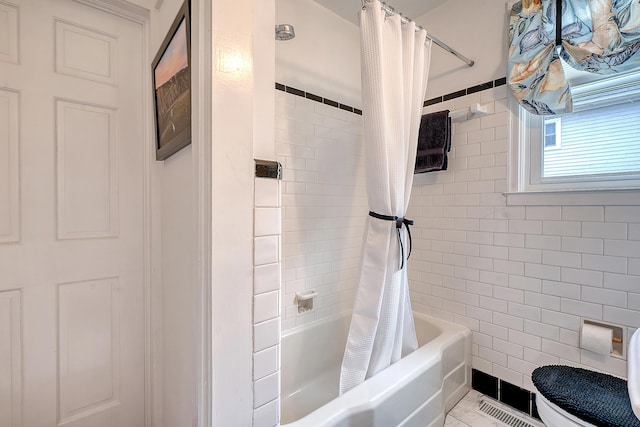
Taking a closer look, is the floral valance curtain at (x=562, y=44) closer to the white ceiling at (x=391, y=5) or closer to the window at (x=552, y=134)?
the window at (x=552, y=134)

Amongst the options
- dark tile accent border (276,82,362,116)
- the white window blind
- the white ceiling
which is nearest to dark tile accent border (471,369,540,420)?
the white window blind

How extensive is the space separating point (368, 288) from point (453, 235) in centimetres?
85

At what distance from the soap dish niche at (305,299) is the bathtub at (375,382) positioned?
122mm

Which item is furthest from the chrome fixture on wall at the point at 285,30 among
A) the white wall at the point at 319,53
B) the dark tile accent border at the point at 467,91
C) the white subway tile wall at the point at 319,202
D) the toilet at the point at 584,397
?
the toilet at the point at 584,397

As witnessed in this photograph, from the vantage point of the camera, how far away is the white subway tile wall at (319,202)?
Result: 1760 mm

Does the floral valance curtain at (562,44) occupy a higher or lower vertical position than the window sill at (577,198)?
higher

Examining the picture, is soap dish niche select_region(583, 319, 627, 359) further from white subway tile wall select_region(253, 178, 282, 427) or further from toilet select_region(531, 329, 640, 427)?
white subway tile wall select_region(253, 178, 282, 427)

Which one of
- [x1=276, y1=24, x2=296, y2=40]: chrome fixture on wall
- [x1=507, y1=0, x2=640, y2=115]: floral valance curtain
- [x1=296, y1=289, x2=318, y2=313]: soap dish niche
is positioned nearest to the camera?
[x1=507, y1=0, x2=640, y2=115]: floral valance curtain

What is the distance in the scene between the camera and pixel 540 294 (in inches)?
60.4

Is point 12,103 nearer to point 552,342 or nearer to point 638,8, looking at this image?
point 638,8

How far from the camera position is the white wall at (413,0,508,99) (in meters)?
1.69

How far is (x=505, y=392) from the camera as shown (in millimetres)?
1637

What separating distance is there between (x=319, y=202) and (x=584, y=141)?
4.80 feet

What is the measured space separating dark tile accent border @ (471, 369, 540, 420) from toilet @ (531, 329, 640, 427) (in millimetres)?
470
